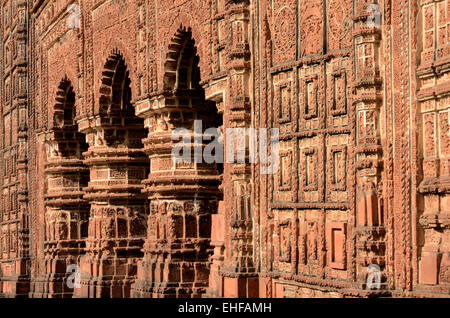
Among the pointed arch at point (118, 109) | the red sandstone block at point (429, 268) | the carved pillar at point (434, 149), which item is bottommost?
the red sandstone block at point (429, 268)

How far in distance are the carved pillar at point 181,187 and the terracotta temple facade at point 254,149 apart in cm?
2

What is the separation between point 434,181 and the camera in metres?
7.74

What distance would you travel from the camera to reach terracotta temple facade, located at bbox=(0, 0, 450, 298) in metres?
7.97

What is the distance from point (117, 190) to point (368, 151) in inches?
291

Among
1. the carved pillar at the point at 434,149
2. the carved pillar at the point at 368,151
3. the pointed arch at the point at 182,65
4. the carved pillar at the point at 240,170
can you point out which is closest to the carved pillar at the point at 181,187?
the pointed arch at the point at 182,65

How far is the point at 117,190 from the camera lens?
49.8 feet

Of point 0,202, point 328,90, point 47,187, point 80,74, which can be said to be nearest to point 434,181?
point 328,90

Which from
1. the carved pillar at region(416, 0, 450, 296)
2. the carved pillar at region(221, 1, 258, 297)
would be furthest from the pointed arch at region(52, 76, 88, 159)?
the carved pillar at region(416, 0, 450, 296)

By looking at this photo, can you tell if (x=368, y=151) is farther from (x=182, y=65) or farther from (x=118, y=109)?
Answer: (x=118, y=109)

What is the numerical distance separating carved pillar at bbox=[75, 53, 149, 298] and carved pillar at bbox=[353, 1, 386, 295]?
7.02 meters

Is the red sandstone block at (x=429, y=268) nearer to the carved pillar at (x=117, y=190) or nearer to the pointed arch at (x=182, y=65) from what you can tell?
the pointed arch at (x=182, y=65)

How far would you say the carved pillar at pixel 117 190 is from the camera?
15.1m

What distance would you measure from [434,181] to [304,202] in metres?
1.96
